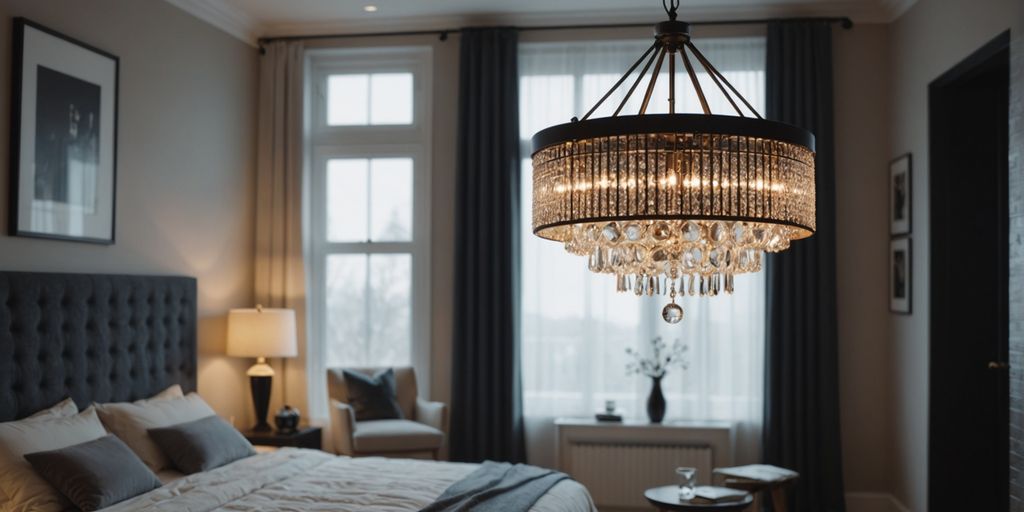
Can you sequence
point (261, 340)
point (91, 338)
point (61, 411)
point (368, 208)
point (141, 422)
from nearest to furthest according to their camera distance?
point (61, 411)
point (141, 422)
point (91, 338)
point (261, 340)
point (368, 208)

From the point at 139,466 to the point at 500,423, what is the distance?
7.90 feet

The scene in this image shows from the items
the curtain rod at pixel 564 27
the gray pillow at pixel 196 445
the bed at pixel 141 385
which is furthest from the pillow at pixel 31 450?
the curtain rod at pixel 564 27

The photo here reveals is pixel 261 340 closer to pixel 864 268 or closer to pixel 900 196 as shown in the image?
pixel 864 268

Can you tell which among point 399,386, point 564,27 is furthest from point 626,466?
point 564,27

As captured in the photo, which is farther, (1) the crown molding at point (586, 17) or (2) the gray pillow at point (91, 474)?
(1) the crown molding at point (586, 17)

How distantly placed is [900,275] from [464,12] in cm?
298

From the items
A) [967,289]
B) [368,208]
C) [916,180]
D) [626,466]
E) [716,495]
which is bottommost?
[626,466]

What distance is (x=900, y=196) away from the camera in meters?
5.30

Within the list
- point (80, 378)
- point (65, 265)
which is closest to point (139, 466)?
point (80, 378)

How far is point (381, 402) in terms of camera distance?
5484 millimetres

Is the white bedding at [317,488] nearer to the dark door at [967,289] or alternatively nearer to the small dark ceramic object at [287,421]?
the small dark ceramic object at [287,421]

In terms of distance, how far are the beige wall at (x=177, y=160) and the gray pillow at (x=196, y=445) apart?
897 mm

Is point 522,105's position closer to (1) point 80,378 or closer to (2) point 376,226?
(2) point 376,226

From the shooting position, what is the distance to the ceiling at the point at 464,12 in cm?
552
